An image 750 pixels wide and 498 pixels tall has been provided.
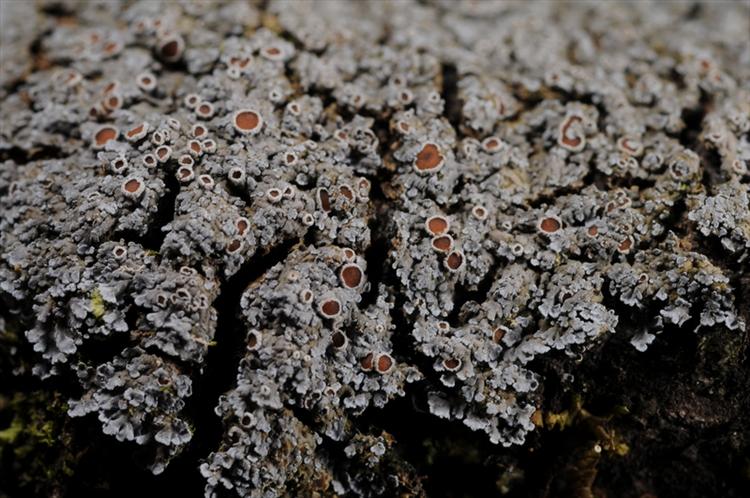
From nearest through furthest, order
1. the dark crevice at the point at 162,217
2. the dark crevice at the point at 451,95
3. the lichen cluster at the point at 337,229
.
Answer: the lichen cluster at the point at 337,229 → the dark crevice at the point at 162,217 → the dark crevice at the point at 451,95

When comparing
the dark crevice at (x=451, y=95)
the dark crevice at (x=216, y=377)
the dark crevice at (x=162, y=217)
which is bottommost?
the dark crevice at (x=216, y=377)

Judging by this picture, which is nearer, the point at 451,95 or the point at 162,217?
the point at 162,217

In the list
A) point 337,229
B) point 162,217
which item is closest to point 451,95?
point 337,229

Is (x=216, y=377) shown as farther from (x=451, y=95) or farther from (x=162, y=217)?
(x=451, y=95)

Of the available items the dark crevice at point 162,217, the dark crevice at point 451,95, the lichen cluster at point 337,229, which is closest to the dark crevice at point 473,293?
the lichen cluster at point 337,229

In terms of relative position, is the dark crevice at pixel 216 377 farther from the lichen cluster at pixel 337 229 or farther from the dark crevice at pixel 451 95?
the dark crevice at pixel 451 95

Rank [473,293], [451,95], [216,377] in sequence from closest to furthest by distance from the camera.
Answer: [216,377] → [473,293] → [451,95]

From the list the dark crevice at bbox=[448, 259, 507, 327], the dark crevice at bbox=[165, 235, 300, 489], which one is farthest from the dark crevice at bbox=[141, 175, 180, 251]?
the dark crevice at bbox=[448, 259, 507, 327]

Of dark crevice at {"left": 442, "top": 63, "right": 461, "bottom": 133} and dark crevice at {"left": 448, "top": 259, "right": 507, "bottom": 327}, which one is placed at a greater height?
dark crevice at {"left": 442, "top": 63, "right": 461, "bottom": 133}

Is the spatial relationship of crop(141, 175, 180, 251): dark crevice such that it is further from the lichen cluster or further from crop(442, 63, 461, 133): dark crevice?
crop(442, 63, 461, 133): dark crevice

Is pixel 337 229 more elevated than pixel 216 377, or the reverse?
pixel 337 229
